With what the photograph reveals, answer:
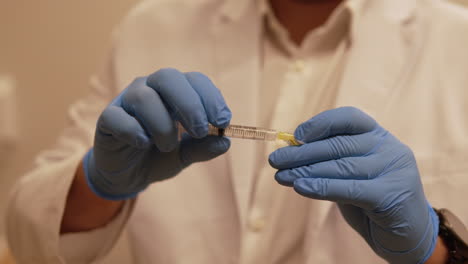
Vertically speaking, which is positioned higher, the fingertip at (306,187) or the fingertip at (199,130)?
the fingertip at (199,130)

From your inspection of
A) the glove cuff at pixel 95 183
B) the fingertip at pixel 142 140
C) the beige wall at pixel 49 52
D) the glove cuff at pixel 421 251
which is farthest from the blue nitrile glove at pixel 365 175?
the beige wall at pixel 49 52

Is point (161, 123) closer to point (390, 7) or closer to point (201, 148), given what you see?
point (201, 148)

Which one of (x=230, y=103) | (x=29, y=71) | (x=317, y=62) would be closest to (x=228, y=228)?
(x=230, y=103)

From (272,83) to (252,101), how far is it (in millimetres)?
60

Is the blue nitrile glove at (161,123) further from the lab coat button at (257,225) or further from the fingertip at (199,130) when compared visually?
the lab coat button at (257,225)

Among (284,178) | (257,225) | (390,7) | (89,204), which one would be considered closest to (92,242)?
(89,204)

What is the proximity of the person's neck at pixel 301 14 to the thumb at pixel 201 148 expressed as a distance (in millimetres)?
325

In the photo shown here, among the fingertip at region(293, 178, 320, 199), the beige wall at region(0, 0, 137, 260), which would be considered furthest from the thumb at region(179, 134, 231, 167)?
the beige wall at region(0, 0, 137, 260)

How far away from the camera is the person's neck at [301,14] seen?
818mm

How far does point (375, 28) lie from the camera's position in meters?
0.74

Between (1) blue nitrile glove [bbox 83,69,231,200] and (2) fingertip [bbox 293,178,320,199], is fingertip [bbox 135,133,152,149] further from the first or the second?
(2) fingertip [bbox 293,178,320,199]

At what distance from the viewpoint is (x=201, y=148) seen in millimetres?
575

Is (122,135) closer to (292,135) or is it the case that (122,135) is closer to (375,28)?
(292,135)

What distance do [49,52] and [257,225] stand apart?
92 centimetres
